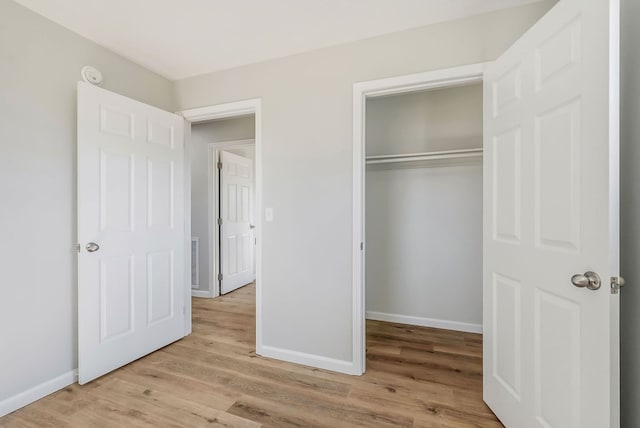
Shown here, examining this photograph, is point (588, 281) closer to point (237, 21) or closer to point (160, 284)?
point (237, 21)

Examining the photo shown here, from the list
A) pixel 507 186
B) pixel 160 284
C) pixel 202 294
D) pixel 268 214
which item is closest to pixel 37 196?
pixel 160 284

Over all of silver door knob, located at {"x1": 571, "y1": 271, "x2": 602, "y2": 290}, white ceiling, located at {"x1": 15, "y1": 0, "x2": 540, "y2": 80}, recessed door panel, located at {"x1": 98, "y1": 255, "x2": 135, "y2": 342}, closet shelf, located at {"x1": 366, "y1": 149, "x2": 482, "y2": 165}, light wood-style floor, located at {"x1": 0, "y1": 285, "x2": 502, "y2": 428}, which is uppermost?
white ceiling, located at {"x1": 15, "y1": 0, "x2": 540, "y2": 80}

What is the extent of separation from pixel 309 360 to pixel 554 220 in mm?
1811

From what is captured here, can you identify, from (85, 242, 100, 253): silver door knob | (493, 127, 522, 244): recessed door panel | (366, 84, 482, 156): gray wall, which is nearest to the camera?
(493, 127, 522, 244): recessed door panel

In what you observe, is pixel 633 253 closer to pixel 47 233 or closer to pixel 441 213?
pixel 441 213

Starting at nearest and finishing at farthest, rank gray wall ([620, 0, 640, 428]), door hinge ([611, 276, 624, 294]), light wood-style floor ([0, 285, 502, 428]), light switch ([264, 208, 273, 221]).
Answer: door hinge ([611, 276, 624, 294]) → gray wall ([620, 0, 640, 428]) → light wood-style floor ([0, 285, 502, 428]) → light switch ([264, 208, 273, 221])

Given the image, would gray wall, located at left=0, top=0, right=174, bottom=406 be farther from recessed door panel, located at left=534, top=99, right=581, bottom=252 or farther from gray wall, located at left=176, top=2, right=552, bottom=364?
recessed door panel, located at left=534, top=99, right=581, bottom=252

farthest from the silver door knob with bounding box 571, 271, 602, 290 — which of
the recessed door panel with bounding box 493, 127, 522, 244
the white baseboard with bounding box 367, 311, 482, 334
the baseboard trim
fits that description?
the white baseboard with bounding box 367, 311, 482, 334

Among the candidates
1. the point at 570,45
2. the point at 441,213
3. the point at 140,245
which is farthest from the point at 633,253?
the point at 140,245

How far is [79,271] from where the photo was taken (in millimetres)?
1915

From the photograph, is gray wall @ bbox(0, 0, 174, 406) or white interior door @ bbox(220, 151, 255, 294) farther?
white interior door @ bbox(220, 151, 255, 294)

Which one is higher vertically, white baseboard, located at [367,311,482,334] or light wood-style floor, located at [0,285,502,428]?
white baseboard, located at [367,311,482,334]

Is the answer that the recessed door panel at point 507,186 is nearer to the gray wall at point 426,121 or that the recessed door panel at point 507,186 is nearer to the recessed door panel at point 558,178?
the recessed door panel at point 558,178

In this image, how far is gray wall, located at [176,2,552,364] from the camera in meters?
2.01
